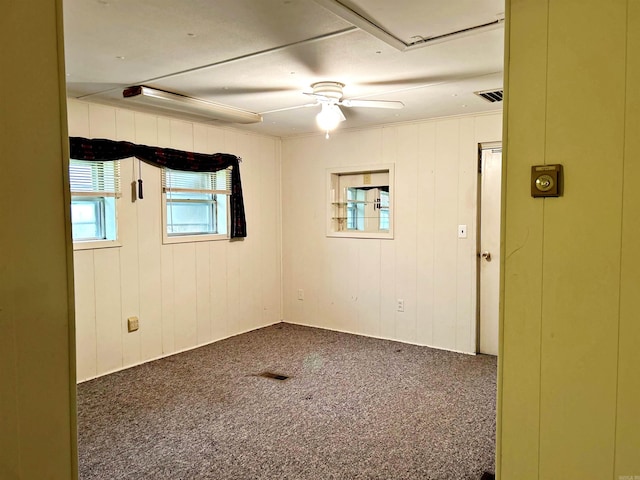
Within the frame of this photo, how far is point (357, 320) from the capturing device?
16.6 ft

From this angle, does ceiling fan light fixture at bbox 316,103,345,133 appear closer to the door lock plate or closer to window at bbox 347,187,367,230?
window at bbox 347,187,367,230

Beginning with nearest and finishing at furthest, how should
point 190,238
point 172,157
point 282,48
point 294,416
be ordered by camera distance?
point 282,48 → point 294,416 → point 172,157 → point 190,238

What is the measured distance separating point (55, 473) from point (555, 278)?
1.41 meters

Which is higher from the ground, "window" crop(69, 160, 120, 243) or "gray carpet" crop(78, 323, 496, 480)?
"window" crop(69, 160, 120, 243)

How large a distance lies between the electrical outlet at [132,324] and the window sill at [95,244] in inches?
26.1

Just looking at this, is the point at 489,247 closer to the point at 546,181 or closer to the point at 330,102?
the point at 330,102

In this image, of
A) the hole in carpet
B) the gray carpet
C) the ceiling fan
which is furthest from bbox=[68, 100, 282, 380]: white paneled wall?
the ceiling fan

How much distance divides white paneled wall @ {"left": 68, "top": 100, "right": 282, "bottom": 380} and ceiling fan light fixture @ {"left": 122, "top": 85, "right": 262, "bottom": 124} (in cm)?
39

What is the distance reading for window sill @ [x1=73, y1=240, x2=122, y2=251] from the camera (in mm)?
3609

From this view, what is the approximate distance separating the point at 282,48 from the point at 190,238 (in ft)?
8.22

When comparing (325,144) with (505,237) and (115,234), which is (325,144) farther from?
(505,237)

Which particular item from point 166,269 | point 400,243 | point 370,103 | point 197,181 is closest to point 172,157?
point 197,181

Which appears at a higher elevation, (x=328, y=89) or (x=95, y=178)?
(x=328, y=89)

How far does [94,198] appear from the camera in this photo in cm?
380
